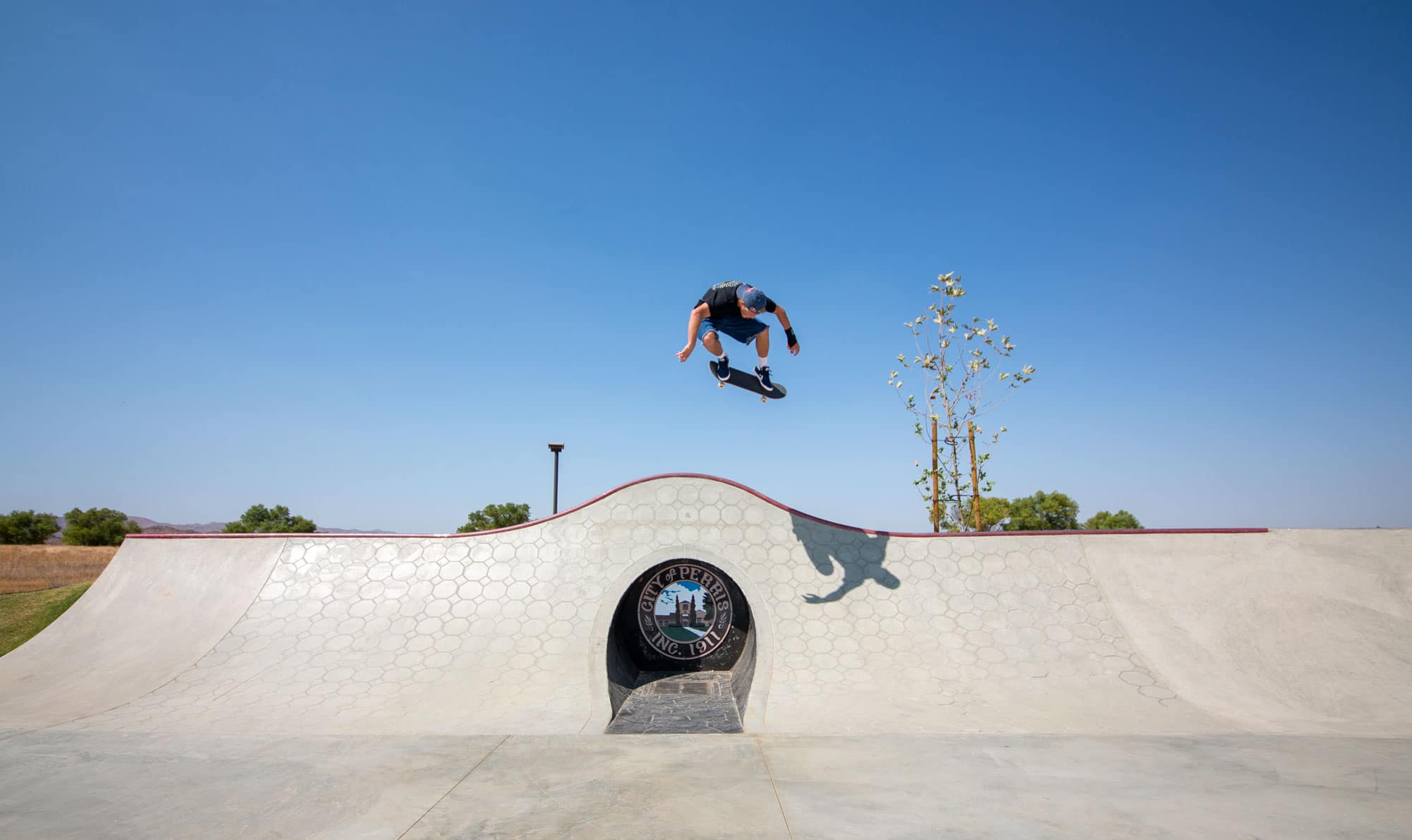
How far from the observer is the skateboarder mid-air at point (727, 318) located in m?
9.10

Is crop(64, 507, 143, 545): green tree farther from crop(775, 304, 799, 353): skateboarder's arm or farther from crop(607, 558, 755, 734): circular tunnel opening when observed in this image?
crop(775, 304, 799, 353): skateboarder's arm

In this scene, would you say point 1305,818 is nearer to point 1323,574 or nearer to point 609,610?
point 1323,574

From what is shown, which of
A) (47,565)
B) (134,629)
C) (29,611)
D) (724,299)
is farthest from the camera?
(47,565)

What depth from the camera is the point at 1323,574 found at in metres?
10.2

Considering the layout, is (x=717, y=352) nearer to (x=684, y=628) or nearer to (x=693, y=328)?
(x=693, y=328)

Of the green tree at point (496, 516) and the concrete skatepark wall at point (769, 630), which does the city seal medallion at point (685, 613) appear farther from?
the green tree at point (496, 516)

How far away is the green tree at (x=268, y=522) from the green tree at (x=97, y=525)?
291 inches

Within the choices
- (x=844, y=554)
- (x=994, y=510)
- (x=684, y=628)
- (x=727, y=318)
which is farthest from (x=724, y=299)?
(x=994, y=510)

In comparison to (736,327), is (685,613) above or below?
below

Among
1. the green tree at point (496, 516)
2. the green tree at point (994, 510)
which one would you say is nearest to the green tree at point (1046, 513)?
the green tree at point (994, 510)

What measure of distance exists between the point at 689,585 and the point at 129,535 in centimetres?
1223

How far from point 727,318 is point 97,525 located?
4315 cm

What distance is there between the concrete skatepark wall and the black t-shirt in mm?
3848

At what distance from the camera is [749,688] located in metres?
9.54
